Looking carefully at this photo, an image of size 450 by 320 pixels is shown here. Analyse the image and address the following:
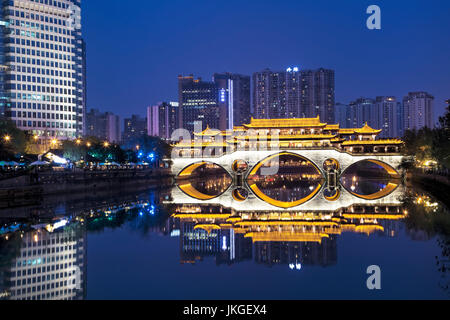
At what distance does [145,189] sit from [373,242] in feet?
122

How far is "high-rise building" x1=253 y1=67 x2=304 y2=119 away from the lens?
468 feet

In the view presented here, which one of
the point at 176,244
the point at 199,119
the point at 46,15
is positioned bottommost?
the point at 176,244

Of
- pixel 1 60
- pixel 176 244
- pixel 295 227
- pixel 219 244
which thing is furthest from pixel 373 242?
pixel 1 60

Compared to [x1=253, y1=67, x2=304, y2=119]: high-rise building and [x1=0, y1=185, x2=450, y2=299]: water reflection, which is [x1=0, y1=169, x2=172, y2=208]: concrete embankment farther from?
[x1=253, y1=67, x2=304, y2=119]: high-rise building

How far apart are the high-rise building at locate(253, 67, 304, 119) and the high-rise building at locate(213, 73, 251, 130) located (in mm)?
11738

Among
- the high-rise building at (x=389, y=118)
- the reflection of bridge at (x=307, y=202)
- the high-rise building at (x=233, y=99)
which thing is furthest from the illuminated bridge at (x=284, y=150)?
the high-rise building at (x=233, y=99)

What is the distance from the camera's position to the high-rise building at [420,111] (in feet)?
452

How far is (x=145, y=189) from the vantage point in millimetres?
56469

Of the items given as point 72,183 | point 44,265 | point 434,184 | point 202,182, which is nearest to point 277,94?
point 202,182

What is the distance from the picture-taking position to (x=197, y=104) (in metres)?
161

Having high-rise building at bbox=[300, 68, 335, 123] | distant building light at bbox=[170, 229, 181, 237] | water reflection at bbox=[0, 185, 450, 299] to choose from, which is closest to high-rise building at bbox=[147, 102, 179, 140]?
high-rise building at bbox=[300, 68, 335, 123]

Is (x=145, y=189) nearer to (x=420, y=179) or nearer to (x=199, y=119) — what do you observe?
(x=420, y=179)

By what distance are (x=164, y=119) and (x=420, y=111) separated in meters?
92.5

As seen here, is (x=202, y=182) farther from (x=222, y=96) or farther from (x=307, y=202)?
(x=222, y=96)
